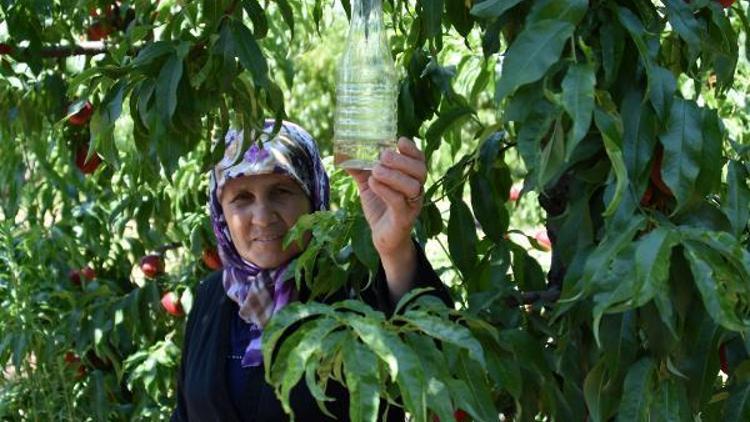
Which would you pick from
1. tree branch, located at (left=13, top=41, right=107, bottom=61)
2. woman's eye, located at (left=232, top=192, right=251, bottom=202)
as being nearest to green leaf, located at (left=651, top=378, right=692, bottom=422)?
woman's eye, located at (left=232, top=192, right=251, bottom=202)

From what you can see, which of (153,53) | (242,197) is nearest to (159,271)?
(242,197)

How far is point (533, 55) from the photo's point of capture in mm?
→ 1300

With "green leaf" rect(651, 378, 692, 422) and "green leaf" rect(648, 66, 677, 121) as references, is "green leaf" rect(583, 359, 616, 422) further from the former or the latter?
"green leaf" rect(648, 66, 677, 121)

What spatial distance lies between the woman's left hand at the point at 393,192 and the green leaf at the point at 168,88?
28 cm

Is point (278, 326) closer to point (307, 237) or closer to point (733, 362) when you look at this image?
point (733, 362)

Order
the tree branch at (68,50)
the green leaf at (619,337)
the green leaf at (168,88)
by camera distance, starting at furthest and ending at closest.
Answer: the tree branch at (68,50) < the green leaf at (168,88) < the green leaf at (619,337)

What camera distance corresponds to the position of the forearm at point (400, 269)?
2022 millimetres

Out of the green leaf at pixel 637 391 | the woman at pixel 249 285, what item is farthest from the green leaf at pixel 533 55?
the woman at pixel 249 285

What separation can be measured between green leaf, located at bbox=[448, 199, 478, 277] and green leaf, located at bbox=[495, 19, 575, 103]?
2.05ft

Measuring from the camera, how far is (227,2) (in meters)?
1.91

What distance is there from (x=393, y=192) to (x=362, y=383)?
0.59 m

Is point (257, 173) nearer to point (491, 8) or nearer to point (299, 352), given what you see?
point (491, 8)

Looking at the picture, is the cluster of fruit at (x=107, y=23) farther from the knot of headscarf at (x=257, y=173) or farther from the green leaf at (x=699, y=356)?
the green leaf at (x=699, y=356)

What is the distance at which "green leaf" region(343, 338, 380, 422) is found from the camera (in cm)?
123
